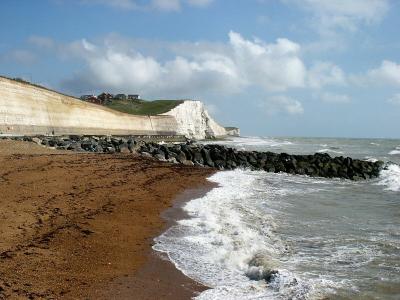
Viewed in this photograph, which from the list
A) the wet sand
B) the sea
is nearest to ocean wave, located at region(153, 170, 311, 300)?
the sea

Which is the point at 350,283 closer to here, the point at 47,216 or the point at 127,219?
the point at 127,219

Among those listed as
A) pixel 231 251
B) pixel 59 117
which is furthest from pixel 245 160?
pixel 59 117

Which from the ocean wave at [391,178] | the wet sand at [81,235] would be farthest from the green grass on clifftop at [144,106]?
the wet sand at [81,235]

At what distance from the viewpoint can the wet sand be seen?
6.55 metres

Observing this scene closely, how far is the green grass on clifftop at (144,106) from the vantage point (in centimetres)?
9125

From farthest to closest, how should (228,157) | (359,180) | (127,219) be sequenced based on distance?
1. (228,157)
2. (359,180)
3. (127,219)

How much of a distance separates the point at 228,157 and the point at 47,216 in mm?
Result: 22647

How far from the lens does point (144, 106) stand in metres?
103

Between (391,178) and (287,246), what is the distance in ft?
65.2

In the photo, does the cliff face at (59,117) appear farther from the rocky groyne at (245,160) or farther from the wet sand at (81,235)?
the wet sand at (81,235)

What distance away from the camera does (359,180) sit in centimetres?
2762

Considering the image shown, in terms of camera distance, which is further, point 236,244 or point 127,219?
point 127,219

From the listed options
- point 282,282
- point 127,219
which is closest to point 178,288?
point 282,282

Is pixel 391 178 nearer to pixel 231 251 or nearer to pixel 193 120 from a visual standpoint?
pixel 231 251
